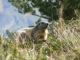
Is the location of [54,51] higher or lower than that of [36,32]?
lower

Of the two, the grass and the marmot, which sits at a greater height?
the marmot

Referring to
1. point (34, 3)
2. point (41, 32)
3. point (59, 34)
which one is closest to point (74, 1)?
point (34, 3)

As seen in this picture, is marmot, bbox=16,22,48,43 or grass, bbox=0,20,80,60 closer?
grass, bbox=0,20,80,60

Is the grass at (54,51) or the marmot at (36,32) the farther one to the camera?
the marmot at (36,32)

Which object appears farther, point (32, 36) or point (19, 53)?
point (32, 36)

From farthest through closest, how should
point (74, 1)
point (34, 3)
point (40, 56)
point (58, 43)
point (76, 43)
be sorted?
1. point (34, 3)
2. point (74, 1)
3. point (58, 43)
4. point (76, 43)
5. point (40, 56)

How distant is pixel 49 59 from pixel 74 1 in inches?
920

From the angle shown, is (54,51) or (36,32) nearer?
(54,51)

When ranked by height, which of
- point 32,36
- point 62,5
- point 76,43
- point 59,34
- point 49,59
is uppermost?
point 62,5

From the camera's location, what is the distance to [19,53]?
222 inches

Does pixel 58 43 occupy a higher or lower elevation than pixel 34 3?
lower

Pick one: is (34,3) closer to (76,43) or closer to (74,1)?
(74,1)

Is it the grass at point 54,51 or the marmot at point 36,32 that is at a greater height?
the marmot at point 36,32

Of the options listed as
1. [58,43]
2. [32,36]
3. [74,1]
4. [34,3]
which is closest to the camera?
[58,43]
